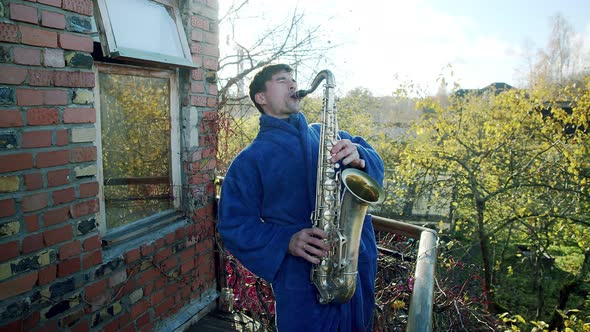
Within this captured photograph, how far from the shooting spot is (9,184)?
6.20ft

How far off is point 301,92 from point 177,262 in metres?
1.72

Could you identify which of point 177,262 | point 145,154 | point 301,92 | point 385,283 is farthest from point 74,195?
point 385,283

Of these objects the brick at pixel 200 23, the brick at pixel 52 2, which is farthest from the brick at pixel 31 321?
the brick at pixel 200 23

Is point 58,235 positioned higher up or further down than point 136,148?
further down

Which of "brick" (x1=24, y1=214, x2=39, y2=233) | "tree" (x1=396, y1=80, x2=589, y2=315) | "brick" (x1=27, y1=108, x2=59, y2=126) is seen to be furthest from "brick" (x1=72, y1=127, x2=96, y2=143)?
"tree" (x1=396, y1=80, x2=589, y2=315)

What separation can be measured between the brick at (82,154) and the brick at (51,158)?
40 millimetres

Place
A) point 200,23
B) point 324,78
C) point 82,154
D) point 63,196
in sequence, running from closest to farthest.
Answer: point 63,196
point 82,154
point 324,78
point 200,23

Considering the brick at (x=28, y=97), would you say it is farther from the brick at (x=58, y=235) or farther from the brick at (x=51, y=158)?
the brick at (x=58, y=235)

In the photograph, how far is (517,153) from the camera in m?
7.00

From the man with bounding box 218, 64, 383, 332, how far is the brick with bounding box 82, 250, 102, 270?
789mm

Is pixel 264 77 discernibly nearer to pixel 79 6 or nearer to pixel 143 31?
pixel 143 31

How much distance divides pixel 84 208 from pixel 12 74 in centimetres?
79

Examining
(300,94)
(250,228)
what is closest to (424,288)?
(250,228)

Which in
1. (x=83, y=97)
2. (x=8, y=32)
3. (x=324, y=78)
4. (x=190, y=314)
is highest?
(x=8, y=32)
